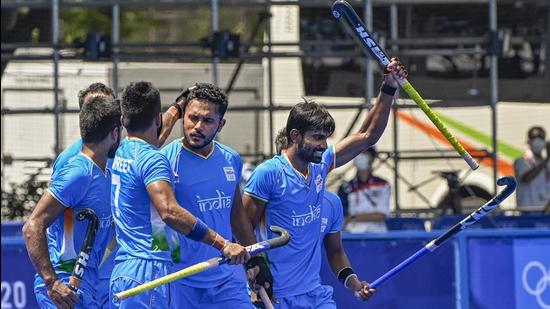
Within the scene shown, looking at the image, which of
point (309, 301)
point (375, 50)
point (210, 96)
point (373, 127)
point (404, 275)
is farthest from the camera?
point (404, 275)

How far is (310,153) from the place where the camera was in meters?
8.80

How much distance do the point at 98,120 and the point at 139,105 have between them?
2.58 feet

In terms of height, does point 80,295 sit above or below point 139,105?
below

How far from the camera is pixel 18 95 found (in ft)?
61.5

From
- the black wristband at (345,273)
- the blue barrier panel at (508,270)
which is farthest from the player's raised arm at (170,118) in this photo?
the blue barrier panel at (508,270)

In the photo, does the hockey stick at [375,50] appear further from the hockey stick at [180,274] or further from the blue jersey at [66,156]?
the blue jersey at [66,156]

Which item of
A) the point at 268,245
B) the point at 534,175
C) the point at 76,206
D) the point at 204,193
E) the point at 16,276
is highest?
the point at 204,193

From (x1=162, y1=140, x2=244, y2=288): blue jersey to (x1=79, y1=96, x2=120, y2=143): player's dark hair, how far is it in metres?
0.50

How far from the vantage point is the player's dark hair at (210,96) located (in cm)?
807

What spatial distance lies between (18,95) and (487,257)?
8.96m

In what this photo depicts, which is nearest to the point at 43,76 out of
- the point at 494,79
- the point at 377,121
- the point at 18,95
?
the point at 18,95

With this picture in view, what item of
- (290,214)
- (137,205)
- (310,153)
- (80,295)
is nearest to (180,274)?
(137,205)

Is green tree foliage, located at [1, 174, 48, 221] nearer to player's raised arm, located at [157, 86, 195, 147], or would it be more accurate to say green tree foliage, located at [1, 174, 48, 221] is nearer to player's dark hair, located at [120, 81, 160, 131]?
player's raised arm, located at [157, 86, 195, 147]

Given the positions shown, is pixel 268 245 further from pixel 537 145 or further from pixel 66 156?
pixel 537 145
